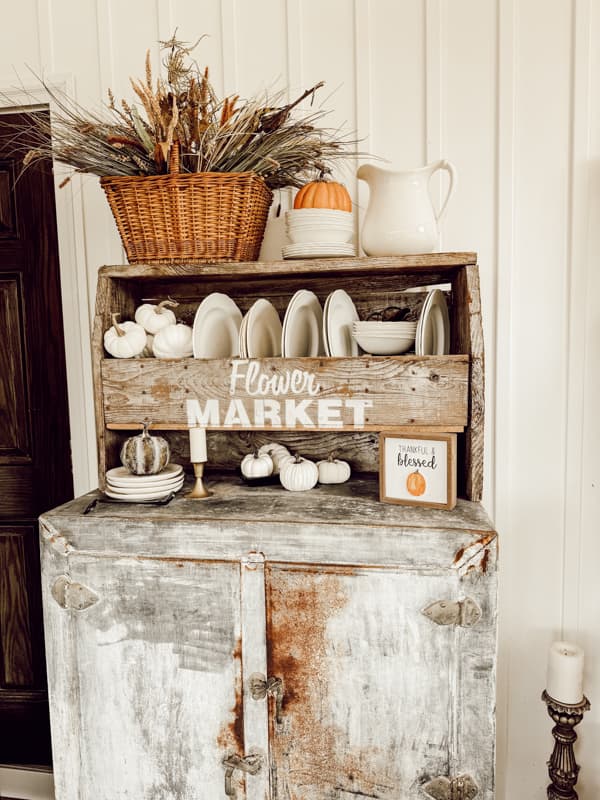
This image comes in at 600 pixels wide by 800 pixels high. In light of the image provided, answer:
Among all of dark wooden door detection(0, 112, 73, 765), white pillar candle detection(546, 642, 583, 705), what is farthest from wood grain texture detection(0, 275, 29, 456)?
white pillar candle detection(546, 642, 583, 705)

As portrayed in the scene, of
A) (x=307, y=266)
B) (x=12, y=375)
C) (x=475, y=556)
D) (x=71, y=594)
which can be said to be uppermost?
(x=307, y=266)

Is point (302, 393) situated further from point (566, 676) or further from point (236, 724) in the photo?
point (566, 676)

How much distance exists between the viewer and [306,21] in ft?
5.84

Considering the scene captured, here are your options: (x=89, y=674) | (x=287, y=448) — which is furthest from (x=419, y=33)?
(x=89, y=674)

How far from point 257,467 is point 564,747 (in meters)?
1.10

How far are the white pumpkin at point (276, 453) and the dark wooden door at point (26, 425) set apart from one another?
746 millimetres

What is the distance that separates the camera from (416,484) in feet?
4.75

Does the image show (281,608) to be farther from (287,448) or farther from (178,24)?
(178,24)

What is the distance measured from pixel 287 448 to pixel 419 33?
120 cm

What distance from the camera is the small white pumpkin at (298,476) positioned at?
5.17 ft

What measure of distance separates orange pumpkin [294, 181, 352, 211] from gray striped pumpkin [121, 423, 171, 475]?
0.67m

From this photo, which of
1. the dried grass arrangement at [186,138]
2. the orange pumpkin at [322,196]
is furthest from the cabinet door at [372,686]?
the dried grass arrangement at [186,138]

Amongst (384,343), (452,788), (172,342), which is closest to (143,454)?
(172,342)

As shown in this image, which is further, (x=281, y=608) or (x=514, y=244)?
(x=514, y=244)
